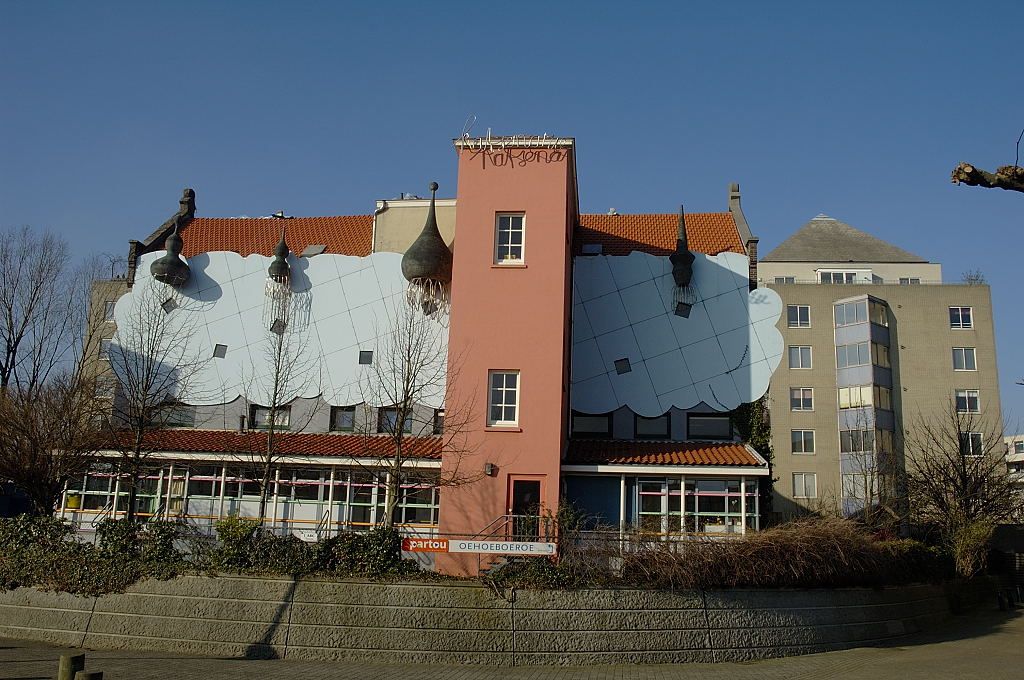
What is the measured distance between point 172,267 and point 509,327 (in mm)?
12158

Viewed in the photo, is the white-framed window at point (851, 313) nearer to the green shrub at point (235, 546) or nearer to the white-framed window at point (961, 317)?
the white-framed window at point (961, 317)

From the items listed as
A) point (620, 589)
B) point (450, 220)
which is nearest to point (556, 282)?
point (450, 220)

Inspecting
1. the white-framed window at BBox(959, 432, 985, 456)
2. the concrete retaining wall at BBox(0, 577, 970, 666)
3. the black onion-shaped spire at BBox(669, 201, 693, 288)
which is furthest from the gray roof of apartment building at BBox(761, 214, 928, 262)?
the concrete retaining wall at BBox(0, 577, 970, 666)

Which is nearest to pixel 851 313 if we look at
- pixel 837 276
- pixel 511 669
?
pixel 837 276

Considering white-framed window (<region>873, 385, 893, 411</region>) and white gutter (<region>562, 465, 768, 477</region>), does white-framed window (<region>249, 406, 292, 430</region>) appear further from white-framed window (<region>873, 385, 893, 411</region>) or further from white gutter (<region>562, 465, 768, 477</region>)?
white-framed window (<region>873, 385, 893, 411</region>)

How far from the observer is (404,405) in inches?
839

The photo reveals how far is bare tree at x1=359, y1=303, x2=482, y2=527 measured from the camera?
22.5m

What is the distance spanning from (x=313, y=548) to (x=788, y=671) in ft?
30.3

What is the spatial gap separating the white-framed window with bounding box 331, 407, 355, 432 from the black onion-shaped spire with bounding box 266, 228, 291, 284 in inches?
182

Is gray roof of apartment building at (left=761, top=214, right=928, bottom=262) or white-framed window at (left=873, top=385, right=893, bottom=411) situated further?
gray roof of apartment building at (left=761, top=214, right=928, bottom=262)

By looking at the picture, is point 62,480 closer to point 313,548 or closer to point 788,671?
point 313,548

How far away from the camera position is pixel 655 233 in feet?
96.6

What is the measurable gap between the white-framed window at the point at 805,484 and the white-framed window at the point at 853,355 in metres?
6.42

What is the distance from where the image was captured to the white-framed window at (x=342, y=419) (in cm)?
2672
